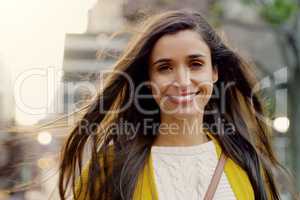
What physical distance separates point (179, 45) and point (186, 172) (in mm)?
500

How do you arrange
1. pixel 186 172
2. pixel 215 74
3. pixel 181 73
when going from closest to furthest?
pixel 181 73, pixel 186 172, pixel 215 74

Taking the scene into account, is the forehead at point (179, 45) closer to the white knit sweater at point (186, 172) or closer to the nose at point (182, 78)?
the nose at point (182, 78)

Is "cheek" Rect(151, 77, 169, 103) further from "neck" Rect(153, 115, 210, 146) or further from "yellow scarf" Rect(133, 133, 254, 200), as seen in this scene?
"yellow scarf" Rect(133, 133, 254, 200)

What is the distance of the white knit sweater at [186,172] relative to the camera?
2225 millimetres

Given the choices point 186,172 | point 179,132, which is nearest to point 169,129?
point 179,132

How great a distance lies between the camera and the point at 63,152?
2459mm

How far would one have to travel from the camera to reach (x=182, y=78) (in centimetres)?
216

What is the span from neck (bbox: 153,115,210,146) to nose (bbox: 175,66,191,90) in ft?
0.59

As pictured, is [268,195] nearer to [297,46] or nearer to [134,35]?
[134,35]

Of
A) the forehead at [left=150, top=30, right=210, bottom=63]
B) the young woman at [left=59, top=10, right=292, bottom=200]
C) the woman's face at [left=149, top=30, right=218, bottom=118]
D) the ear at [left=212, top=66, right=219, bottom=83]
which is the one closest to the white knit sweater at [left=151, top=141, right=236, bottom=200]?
the young woman at [left=59, top=10, right=292, bottom=200]

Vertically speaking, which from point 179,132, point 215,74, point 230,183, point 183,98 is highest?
point 215,74

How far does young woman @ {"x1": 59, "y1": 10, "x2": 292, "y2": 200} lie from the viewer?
2213 mm

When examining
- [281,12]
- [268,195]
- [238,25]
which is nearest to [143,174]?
[268,195]

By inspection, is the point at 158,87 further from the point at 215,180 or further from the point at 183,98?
the point at 215,180
